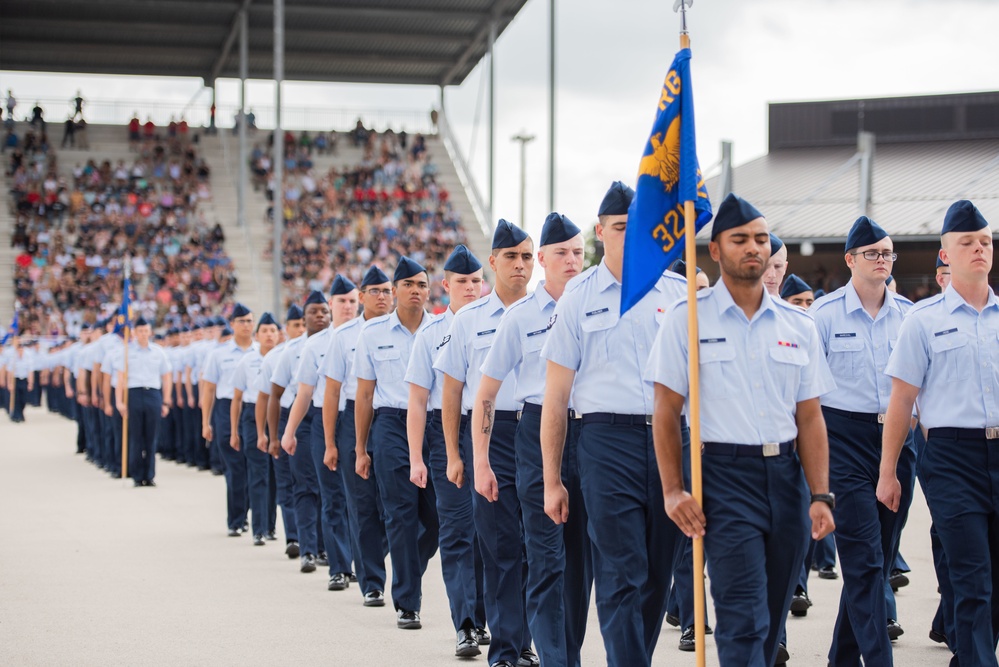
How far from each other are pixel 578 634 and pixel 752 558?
169cm

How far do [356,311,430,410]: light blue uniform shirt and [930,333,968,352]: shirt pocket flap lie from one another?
375 cm

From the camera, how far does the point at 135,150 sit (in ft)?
140

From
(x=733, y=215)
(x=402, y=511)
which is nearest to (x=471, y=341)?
(x=402, y=511)

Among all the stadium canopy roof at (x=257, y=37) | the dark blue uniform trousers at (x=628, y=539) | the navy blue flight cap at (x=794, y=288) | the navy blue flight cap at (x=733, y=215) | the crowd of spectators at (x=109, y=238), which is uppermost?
the stadium canopy roof at (x=257, y=37)

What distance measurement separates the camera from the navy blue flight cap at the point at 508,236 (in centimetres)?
720

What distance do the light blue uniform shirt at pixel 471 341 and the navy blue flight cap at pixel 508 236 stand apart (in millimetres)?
317

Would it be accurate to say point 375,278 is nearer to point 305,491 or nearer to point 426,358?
point 426,358

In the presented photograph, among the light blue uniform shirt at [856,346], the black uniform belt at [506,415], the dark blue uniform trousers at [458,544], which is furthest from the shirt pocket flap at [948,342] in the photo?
the dark blue uniform trousers at [458,544]

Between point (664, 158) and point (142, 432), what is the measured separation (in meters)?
14.8

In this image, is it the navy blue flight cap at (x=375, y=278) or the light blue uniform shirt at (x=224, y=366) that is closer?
the navy blue flight cap at (x=375, y=278)

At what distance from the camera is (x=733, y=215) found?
16.8 ft

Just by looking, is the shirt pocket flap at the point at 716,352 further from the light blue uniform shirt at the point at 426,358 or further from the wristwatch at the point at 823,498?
the light blue uniform shirt at the point at 426,358

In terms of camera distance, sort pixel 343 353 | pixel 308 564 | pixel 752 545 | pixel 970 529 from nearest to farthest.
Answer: pixel 752 545 → pixel 970 529 → pixel 343 353 → pixel 308 564

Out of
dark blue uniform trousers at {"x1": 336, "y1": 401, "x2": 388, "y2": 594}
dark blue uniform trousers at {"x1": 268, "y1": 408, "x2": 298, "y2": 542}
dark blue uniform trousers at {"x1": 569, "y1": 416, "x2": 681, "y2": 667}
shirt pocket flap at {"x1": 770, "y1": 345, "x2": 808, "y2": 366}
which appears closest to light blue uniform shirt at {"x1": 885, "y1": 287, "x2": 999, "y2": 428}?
shirt pocket flap at {"x1": 770, "y1": 345, "x2": 808, "y2": 366}
